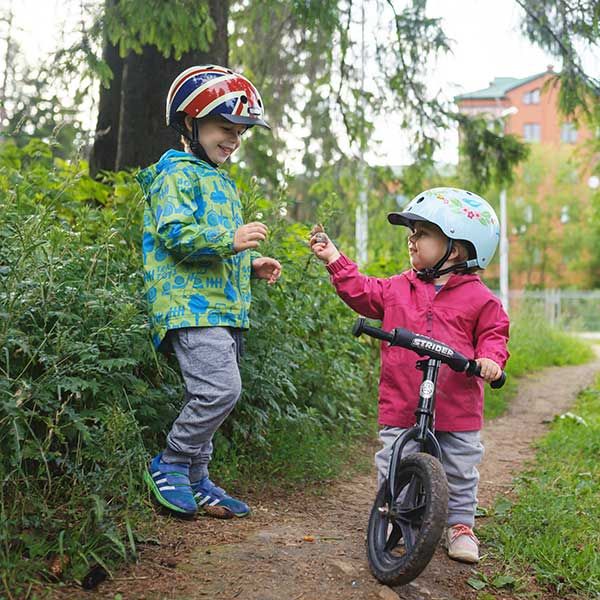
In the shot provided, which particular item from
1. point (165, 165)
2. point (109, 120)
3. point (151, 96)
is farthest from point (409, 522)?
point (109, 120)

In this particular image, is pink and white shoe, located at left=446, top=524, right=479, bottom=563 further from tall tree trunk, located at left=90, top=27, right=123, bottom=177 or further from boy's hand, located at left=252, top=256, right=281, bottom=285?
tall tree trunk, located at left=90, top=27, right=123, bottom=177

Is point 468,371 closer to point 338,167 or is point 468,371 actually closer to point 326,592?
point 326,592

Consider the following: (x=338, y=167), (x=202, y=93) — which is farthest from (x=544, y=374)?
(x=202, y=93)

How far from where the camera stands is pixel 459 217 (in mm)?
3729

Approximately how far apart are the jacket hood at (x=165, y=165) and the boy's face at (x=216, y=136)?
68 millimetres

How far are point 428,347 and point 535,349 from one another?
995 cm

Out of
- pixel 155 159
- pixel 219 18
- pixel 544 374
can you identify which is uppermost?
pixel 219 18

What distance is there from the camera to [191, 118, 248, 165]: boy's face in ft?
12.6

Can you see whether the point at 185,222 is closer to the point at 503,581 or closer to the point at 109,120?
the point at 503,581

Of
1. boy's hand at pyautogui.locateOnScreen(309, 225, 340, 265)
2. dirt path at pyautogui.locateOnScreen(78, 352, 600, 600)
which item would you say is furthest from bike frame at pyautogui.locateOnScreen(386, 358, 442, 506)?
boy's hand at pyautogui.locateOnScreen(309, 225, 340, 265)

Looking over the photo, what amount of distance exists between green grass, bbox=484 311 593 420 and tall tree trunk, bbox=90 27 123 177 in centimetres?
444

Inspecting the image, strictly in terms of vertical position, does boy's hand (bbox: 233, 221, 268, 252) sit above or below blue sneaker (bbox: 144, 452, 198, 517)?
above

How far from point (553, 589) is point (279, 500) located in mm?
1434

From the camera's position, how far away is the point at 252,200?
4.55 meters
